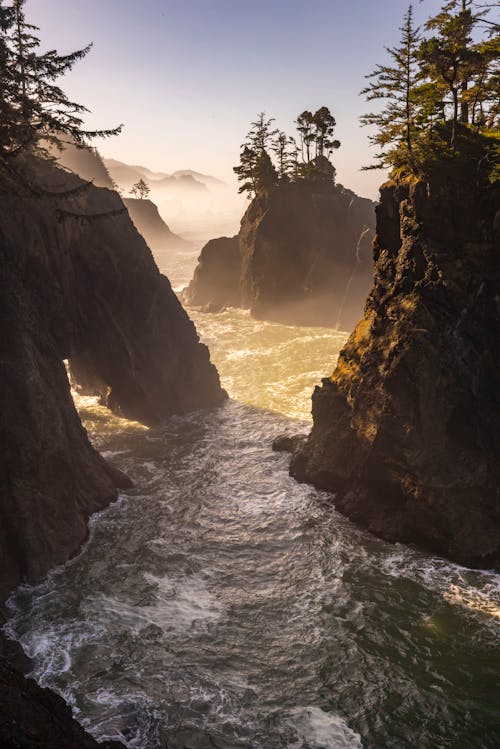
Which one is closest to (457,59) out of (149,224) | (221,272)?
(221,272)

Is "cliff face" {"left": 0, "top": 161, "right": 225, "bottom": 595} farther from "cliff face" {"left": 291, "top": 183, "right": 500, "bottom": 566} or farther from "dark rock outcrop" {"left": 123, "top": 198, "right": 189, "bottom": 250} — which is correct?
"dark rock outcrop" {"left": 123, "top": 198, "right": 189, "bottom": 250}

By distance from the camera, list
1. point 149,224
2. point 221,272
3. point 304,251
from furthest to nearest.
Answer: point 149,224, point 221,272, point 304,251

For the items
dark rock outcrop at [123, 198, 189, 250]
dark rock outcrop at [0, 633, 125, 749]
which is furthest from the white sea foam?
dark rock outcrop at [123, 198, 189, 250]

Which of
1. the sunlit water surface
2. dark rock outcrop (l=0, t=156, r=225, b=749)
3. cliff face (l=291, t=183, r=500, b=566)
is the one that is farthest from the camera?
cliff face (l=291, t=183, r=500, b=566)

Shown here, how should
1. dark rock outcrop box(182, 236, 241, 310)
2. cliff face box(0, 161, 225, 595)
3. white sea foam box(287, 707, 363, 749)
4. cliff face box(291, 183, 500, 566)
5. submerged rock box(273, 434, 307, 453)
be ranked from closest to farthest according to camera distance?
white sea foam box(287, 707, 363, 749), cliff face box(0, 161, 225, 595), cliff face box(291, 183, 500, 566), submerged rock box(273, 434, 307, 453), dark rock outcrop box(182, 236, 241, 310)

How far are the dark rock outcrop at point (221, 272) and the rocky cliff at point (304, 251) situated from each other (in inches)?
258

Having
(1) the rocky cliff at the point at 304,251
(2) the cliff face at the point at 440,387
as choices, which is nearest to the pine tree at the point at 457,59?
(2) the cliff face at the point at 440,387

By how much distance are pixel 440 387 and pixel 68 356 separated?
23934 millimetres

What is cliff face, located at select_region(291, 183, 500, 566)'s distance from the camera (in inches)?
957

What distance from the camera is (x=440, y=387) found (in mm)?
24641

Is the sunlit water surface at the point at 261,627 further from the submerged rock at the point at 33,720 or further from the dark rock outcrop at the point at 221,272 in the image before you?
the dark rock outcrop at the point at 221,272

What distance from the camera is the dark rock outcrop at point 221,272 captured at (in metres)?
84.2

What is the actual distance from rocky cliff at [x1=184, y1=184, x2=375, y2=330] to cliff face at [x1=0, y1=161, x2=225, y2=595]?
30.3 m

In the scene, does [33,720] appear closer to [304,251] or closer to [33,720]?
[33,720]
